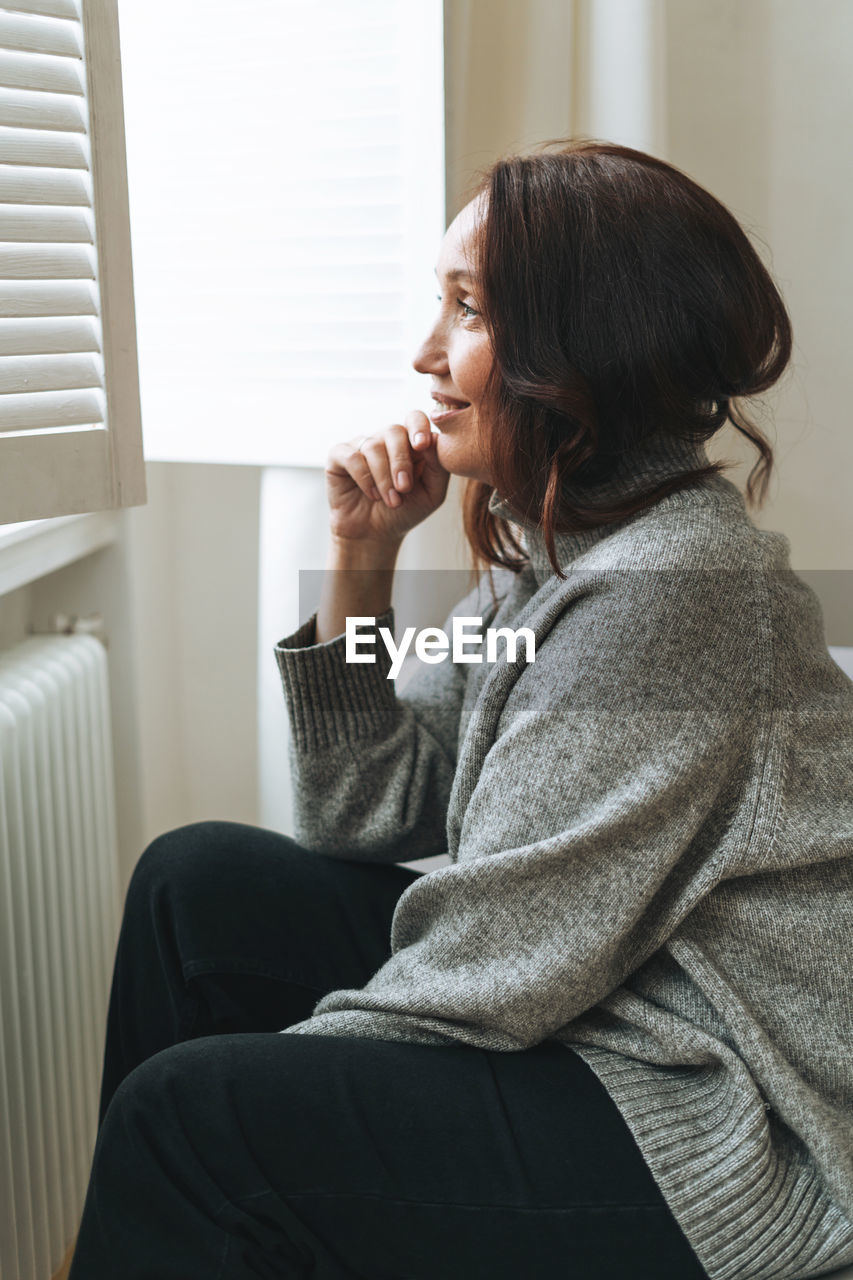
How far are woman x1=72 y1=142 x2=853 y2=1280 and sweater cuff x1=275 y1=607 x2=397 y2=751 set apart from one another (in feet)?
0.75

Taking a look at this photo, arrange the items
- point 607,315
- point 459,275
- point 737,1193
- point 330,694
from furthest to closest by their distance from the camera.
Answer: point 330,694
point 459,275
point 607,315
point 737,1193

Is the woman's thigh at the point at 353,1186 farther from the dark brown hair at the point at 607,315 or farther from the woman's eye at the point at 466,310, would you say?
the woman's eye at the point at 466,310

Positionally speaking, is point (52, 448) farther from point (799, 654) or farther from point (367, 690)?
point (799, 654)

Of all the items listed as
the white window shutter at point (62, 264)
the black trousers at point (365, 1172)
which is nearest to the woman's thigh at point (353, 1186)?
the black trousers at point (365, 1172)

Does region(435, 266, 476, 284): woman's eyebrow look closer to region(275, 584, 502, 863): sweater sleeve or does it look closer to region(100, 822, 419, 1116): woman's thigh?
region(275, 584, 502, 863): sweater sleeve

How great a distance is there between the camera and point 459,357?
1.00 m

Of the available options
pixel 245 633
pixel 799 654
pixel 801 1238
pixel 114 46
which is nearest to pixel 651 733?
pixel 799 654

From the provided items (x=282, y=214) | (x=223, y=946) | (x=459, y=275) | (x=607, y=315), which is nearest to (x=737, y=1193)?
(x=223, y=946)

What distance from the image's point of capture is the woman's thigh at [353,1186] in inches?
29.9

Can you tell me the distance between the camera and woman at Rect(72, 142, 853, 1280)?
2.50ft

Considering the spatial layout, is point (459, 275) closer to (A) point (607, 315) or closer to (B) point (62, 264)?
(A) point (607, 315)

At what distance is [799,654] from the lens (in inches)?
33.3

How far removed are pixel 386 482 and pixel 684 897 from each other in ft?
1.81

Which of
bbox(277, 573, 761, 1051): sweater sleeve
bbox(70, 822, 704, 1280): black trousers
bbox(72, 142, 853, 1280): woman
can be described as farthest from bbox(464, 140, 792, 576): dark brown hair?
bbox(70, 822, 704, 1280): black trousers
